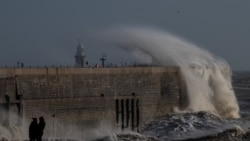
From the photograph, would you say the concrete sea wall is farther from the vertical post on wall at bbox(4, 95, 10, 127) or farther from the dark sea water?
the dark sea water

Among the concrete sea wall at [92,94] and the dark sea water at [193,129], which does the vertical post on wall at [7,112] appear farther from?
the dark sea water at [193,129]

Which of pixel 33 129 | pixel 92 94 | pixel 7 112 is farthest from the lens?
pixel 92 94

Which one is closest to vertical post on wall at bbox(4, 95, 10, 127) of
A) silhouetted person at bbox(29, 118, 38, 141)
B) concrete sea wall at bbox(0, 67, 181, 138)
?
concrete sea wall at bbox(0, 67, 181, 138)

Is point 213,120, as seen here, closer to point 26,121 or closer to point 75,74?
point 75,74

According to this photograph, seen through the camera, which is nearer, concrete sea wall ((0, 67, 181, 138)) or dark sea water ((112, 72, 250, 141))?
concrete sea wall ((0, 67, 181, 138))

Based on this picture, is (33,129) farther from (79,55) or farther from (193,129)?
(79,55)

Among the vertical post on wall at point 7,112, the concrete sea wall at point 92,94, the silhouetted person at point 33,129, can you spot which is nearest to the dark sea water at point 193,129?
the concrete sea wall at point 92,94

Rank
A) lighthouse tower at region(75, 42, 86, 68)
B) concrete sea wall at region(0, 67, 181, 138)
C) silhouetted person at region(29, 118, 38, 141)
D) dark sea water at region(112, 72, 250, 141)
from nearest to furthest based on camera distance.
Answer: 1. silhouetted person at region(29, 118, 38, 141)
2. concrete sea wall at region(0, 67, 181, 138)
3. dark sea water at region(112, 72, 250, 141)
4. lighthouse tower at region(75, 42, 86, 68)

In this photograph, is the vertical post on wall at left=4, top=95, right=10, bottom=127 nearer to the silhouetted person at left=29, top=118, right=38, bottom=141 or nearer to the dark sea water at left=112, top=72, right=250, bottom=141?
the dark sea water at left=112, top=72, right=250, bottom=141

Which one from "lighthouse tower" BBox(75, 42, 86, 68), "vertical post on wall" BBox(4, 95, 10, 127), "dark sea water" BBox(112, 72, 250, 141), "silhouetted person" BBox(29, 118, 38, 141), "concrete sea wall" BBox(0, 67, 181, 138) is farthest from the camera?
"lighthouse tower" BBox(75, 42, 86, 68)

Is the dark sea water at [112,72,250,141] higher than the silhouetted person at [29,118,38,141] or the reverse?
the reverse

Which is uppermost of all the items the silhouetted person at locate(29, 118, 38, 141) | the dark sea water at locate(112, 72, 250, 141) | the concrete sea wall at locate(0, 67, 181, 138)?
the concrete sea wall at locate(0, 67, 181, 138)

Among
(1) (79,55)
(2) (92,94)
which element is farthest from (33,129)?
(1) (79,55)

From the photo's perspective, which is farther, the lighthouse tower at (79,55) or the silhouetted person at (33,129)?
the lighthouse tower at (79,55)
